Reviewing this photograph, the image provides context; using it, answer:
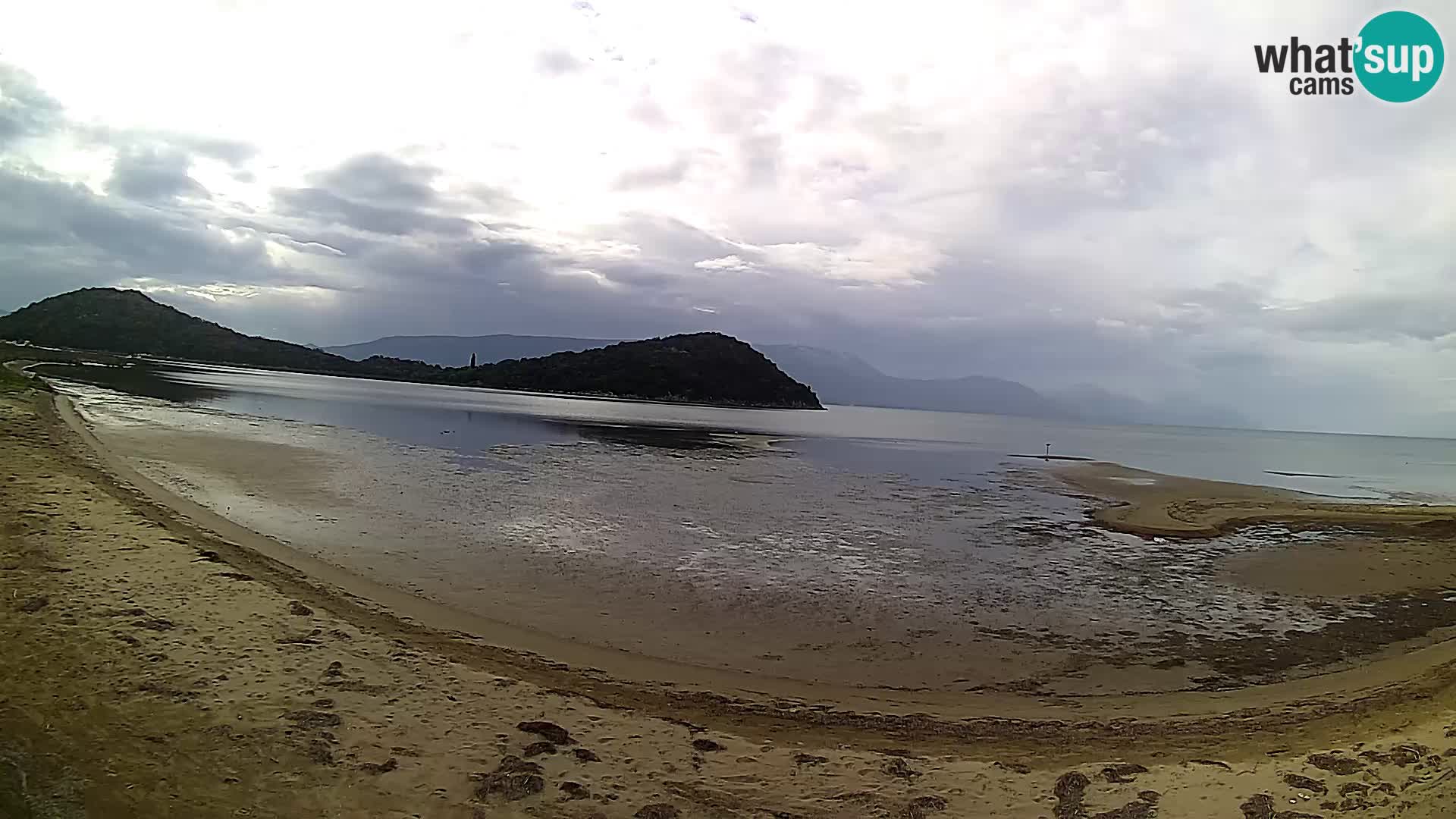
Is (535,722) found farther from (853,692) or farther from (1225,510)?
(1225,510)

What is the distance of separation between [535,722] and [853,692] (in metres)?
4.16

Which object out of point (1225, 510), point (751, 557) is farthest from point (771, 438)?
point (751, 557)

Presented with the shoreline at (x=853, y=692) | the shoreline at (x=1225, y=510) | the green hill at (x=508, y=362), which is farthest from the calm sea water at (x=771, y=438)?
the green hill at (x=508, y=362)

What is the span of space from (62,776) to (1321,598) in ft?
67.2

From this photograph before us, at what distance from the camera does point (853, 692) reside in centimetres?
979

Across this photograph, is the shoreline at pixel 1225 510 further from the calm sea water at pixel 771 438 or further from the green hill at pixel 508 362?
the green hill at pixel 508 362

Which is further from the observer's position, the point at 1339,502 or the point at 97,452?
the point at 1339,502

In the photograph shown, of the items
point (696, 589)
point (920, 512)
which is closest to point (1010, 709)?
point (696, 589)

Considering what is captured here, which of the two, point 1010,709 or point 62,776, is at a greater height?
point 62,776

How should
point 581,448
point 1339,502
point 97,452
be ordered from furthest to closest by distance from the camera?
1. point 581,448
2. point 1339,502
3. point 97,452

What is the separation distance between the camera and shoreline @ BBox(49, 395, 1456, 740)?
869 centimetres

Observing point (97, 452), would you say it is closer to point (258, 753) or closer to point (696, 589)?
point (696, 589)

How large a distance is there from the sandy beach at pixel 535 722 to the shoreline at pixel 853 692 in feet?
0.16

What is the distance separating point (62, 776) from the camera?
5414 millimetres
